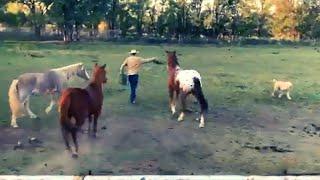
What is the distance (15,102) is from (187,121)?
113 centimetres

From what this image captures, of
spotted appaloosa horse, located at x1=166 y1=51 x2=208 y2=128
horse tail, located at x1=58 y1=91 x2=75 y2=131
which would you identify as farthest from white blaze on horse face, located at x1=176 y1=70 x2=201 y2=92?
horse tail, located at x1=58 y1=91 x2=75 y2=131

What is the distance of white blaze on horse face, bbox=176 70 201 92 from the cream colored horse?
62cm

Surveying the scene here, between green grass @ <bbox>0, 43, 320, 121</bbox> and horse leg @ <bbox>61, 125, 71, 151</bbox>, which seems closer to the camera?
horse leg @ <bbox>61, 125, 71, 151</bbox>

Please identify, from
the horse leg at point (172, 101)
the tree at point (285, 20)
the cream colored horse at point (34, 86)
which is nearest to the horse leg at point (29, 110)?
the cream colored horse at point (34, 86)

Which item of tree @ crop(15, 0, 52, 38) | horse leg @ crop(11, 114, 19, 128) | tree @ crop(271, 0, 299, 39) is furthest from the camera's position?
tree @ crop(271, 0, 299, 39)

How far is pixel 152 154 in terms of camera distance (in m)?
3.52

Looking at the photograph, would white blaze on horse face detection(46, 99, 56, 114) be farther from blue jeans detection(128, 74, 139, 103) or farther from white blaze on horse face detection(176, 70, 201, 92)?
white blaze on horse face detection(176, 70, 201, 92)

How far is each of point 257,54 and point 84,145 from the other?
1.36 meters

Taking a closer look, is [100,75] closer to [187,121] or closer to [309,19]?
[187,121]

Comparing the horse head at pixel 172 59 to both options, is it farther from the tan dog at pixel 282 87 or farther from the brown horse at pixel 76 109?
the tan dog at pixel 282 87

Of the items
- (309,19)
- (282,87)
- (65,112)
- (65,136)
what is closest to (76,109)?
(65,112)

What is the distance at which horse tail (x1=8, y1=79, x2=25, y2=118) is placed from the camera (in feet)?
11.9

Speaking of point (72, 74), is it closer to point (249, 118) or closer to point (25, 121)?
point (25, 121)

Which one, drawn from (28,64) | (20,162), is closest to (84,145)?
(20,162)
